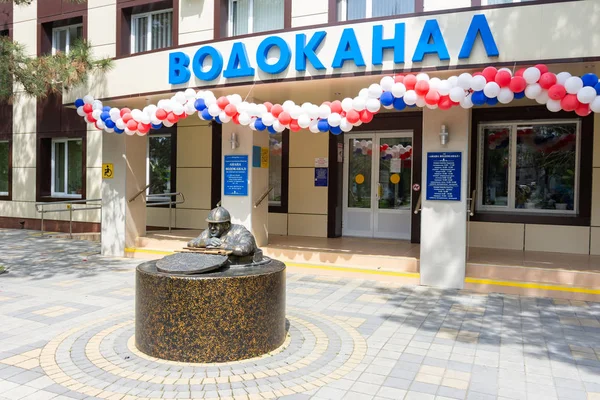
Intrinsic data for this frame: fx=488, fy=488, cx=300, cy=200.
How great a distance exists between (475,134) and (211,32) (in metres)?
5.51

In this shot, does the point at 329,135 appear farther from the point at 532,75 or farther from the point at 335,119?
the point at 532,75

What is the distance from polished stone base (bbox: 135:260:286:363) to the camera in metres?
4.03

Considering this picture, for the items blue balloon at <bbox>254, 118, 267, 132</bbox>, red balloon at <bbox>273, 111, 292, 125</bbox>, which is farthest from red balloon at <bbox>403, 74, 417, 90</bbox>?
blue balloon at <bbox>254, 118, 267, 132</bbox>

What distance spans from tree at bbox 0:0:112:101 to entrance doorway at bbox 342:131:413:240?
5394mm

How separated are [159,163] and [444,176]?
26.6 feet

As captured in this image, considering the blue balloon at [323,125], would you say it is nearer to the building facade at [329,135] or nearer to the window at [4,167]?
the building facade at [329,135]

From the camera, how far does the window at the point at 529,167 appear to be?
9031 millimetres

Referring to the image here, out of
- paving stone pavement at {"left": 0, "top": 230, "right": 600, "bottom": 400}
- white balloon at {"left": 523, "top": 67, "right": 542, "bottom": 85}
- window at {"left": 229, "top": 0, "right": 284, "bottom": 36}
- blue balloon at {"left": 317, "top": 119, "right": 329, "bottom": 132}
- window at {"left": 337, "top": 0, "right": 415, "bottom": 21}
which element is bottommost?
paving stone pavement at {"left": 0, "top": 230, "right": 600, "bottom": 400}

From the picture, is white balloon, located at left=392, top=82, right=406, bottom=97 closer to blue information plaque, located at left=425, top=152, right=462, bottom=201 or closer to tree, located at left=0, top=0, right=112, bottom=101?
blue information plaque, located at left=425, top=152, right=462, bottom=201

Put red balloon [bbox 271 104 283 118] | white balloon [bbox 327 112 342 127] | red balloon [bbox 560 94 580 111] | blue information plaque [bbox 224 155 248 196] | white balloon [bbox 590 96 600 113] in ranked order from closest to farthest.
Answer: white balloon [bbox 590 96 600 113], red balloon [bbox 560 94 580 111], white balloon [bbox 327 112 342 127], red balloon [bbox 271 104 283 118], blue information plaque [bbox 224 155 248 196]

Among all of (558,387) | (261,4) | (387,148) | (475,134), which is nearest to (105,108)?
(261,4)

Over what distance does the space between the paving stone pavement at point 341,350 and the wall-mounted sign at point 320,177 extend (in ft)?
13.2

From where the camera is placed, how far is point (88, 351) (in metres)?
4.36

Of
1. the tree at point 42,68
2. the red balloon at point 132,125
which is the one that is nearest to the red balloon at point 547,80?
the red balloon at point 132,125
